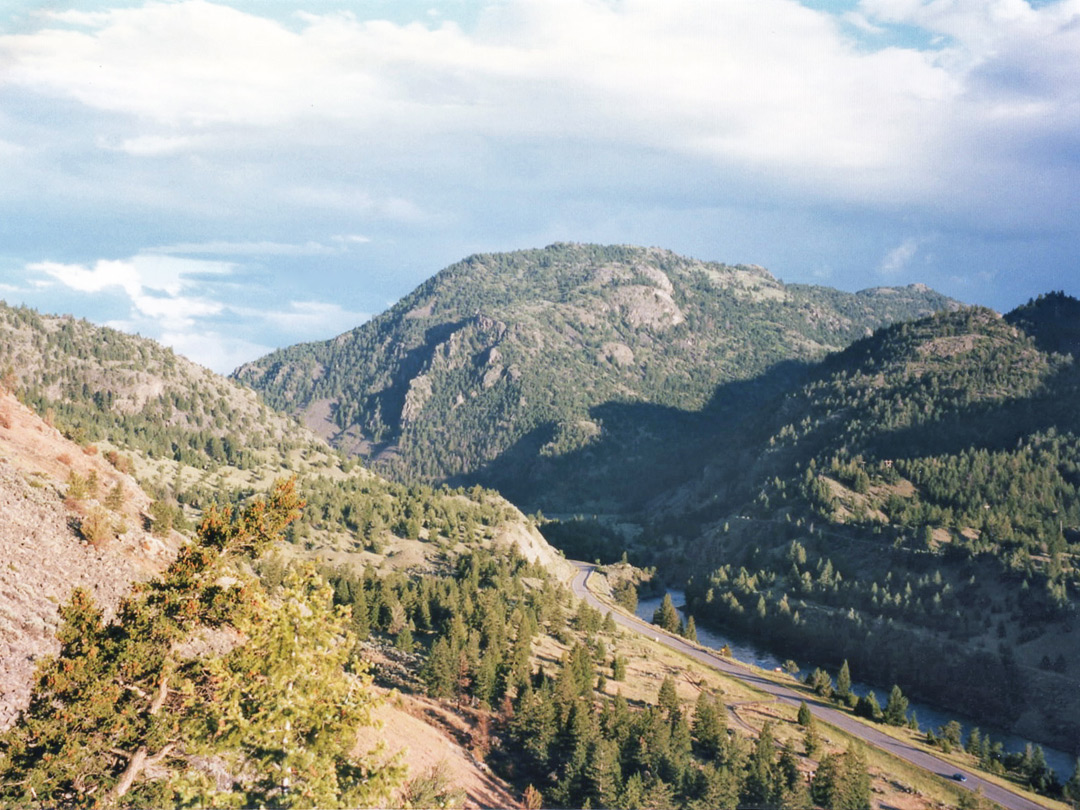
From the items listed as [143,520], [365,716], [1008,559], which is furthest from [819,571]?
[365,716]

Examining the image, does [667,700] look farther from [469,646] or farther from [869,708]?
[869,708]

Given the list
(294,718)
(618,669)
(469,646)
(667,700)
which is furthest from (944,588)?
(294,718)

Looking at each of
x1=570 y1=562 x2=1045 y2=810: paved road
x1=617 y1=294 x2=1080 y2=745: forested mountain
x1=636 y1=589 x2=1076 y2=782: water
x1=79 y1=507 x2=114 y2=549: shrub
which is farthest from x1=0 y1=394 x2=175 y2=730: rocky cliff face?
x1=617 y1=294 x2=1080 y2=745: forested mountain

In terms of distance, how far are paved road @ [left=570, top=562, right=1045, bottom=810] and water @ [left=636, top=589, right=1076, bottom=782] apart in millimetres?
13542

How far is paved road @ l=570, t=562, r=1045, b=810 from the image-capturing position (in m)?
83.2

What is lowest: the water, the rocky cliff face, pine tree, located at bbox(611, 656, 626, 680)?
the water

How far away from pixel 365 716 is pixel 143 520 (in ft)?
219

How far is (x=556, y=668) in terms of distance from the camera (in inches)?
3883

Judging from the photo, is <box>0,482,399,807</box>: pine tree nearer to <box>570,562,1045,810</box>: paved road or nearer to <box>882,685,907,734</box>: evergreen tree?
<box>570,562,1045,810</box>: paved road

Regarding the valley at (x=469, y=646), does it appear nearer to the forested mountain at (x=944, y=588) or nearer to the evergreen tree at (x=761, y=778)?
the evergreen tree at (x=761, y=778)

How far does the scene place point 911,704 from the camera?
13000 centimetres

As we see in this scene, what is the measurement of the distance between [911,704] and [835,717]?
38.1m

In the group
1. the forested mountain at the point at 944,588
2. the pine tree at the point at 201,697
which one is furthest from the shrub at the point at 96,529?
the forested mountain at the point at 944,588

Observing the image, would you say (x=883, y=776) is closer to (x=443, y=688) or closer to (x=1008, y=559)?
(x=443, y=688)
